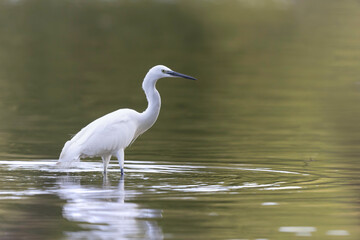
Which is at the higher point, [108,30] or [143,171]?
[108,30]

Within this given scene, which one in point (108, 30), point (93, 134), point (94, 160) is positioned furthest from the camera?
point (108, 30)

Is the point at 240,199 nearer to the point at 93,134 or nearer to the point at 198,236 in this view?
the point at 198,236

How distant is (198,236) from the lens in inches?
361

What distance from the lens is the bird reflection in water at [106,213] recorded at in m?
9.23

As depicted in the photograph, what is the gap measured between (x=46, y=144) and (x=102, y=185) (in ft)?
14.1

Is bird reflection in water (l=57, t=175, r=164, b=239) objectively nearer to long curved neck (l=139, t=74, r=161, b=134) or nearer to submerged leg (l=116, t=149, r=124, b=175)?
submerged leg (l=116, t=149, r=124, b=175)

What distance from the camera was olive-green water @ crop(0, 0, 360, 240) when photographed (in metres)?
10.1

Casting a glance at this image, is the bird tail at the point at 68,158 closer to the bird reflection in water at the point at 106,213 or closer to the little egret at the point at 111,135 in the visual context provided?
the little egret at the point at 111,135

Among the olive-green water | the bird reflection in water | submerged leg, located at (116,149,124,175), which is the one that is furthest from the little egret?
the bird reflection in water

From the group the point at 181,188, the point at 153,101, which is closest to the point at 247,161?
the point at 153,101

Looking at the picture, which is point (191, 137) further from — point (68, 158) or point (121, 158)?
point (68, 158)

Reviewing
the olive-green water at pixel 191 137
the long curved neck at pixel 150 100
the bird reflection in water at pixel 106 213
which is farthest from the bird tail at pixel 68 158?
the long curved neck at pixel 150 100

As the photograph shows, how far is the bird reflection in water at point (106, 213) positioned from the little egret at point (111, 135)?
917 millimetres

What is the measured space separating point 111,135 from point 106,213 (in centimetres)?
341
